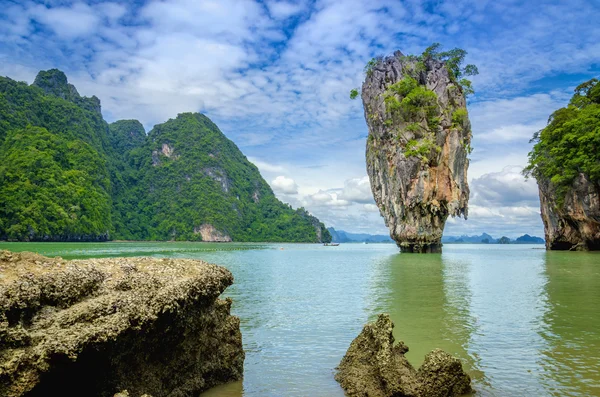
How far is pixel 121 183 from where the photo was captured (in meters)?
133

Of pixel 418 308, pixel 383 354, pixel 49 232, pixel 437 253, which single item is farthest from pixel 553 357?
pixel 49 232

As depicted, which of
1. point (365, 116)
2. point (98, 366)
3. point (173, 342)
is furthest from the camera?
point (365, 116)

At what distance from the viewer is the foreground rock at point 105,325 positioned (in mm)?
3320

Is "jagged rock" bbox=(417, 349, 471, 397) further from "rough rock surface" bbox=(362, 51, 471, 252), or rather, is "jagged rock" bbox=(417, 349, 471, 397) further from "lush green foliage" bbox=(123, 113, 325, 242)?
"lush green foliage" bbox=(123, 113, 325, 242)

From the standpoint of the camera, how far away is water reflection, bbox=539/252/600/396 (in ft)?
18.6

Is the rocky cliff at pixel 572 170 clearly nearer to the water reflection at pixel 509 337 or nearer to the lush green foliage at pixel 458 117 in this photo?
the lush green foliage at pixel 458 117

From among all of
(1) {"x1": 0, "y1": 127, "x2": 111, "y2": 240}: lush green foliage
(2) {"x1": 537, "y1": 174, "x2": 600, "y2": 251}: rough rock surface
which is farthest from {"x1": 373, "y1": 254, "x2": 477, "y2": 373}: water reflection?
(1) {"x1": 0, "y1": 127, "x2": 111, "y2": 240}: lush green foliage

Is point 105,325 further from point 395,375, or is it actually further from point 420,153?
point 420,153

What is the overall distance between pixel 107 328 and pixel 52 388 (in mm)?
642

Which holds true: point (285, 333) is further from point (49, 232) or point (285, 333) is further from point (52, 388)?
point (49, 232)

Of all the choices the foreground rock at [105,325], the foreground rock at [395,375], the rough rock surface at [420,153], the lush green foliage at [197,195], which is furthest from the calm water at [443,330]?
the lush green foliage at [197,195]

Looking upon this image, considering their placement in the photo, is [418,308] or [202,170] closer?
[418,308]

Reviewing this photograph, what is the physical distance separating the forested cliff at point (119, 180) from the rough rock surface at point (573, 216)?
229 feet

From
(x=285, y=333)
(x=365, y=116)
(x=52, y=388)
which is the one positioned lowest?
(x=285, y=333)
